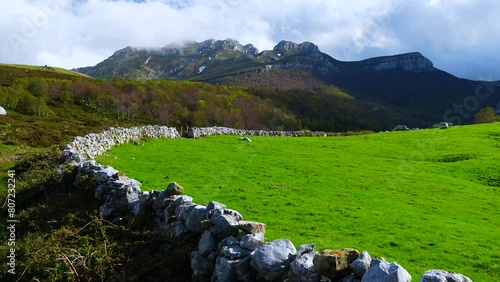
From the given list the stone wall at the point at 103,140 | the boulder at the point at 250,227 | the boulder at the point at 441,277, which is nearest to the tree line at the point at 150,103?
the stone wall at the point at 103,140

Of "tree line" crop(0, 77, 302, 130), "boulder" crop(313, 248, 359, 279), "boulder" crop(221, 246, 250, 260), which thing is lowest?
"boulder" crop(221, 246, 250, 260)

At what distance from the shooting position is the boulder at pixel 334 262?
6.56 meters

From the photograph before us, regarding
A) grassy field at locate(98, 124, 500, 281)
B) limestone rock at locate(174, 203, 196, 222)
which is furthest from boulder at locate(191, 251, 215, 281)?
grassy field at locate(98, 124, 500, 281)

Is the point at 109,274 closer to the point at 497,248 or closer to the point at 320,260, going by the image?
the point at 320,260

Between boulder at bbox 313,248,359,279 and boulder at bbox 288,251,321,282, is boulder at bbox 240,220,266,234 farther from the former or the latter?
boulder at bbox 313,248,359,279

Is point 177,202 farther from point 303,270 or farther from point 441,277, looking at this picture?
point 441,277

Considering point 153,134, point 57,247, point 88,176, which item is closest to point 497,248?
point 57,247

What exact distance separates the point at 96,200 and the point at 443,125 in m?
55.8

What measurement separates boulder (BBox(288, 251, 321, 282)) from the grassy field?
4.21 meters

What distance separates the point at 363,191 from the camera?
2031 cm

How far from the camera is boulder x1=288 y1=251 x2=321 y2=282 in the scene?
6.79 metres

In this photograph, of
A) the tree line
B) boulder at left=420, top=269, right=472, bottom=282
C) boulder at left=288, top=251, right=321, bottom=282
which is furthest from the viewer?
the tree line

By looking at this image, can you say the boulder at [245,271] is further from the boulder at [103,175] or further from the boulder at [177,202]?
the boulder at [103,175]

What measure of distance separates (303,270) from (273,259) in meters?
0.74
